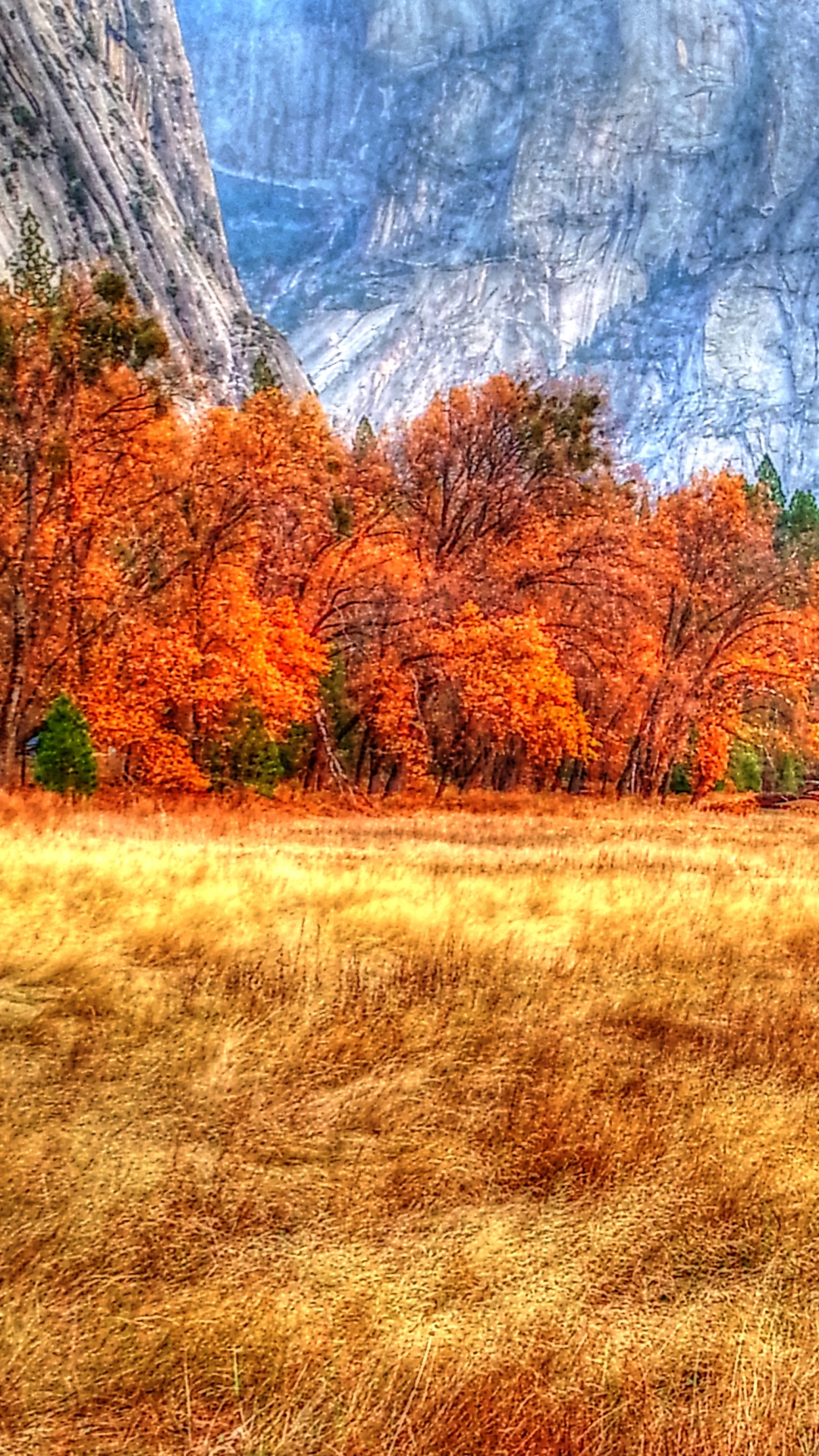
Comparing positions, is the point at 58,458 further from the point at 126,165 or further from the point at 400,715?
the point at 126,165

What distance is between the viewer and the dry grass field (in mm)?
5840

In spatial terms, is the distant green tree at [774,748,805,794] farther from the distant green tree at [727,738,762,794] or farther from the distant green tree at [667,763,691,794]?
the distant green tree at [667,763,691,794]

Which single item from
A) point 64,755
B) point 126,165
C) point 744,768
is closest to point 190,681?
point 64,755

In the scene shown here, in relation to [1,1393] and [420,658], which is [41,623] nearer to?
[420,658]

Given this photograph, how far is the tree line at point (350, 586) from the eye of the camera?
1011 inches

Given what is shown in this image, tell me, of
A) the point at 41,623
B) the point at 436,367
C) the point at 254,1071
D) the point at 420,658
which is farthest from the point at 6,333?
the point at 436,367

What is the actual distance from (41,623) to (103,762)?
12.3ft

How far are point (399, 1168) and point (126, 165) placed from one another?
102733 millimetres

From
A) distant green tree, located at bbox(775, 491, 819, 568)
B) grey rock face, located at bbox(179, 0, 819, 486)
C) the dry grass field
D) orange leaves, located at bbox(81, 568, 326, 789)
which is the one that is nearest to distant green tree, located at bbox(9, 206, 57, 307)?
orange leaves, located at bbox(81, 568, 326, 789)

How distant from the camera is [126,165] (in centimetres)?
9469

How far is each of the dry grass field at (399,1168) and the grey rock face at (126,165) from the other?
6414 cm

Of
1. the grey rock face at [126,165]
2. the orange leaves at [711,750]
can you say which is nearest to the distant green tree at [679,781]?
the orange leaves at [711,750]

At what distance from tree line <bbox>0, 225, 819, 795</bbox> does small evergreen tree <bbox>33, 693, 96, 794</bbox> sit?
1773 mm

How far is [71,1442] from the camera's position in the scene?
542 cm
